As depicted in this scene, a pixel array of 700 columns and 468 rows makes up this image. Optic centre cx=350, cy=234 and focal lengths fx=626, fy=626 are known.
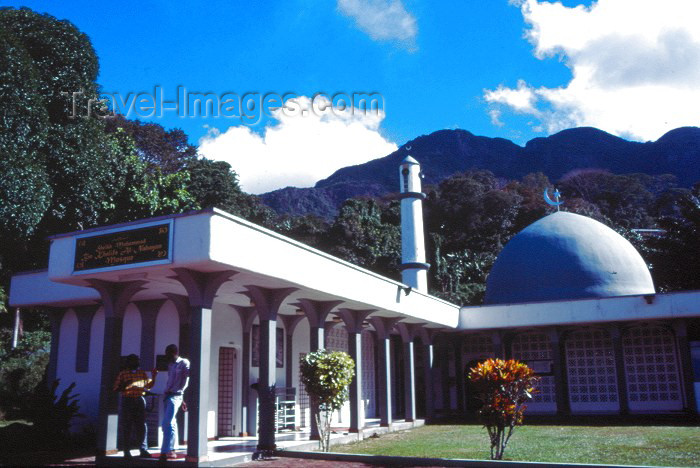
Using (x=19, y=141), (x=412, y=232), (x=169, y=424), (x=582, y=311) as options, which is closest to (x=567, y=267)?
(x=582, y=311)

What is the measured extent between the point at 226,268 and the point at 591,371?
1627 cm

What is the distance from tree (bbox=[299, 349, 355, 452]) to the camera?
1243 cm

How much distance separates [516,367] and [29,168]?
16.6m

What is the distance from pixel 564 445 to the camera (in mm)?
12664

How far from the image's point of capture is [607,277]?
2292 cm

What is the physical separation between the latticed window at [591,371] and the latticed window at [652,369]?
0.55m

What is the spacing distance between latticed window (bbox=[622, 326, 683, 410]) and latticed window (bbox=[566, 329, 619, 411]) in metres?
0.55

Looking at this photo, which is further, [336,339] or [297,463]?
[336,339]

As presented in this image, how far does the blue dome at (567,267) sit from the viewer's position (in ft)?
75.3

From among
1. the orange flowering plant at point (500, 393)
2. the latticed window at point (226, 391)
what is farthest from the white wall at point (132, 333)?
the orange flowering plant at point (500, 393)

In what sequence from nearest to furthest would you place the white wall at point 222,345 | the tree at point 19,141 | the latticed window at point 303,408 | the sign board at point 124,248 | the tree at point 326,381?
the sign board at point 124,248
the tree at point 326,381
the white wall at point 222,345
the latticed window at point 303,408
the tree at point 19,141

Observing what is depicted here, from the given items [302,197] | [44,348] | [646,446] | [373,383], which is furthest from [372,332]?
[302,197]

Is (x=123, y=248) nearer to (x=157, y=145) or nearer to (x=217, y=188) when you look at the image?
(x=217, y=188)

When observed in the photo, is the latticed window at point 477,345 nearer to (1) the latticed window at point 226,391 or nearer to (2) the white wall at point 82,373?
(1) the latticed window at point 226,391
